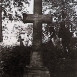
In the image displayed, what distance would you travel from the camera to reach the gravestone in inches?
510

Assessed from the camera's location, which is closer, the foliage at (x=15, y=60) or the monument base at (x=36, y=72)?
the monument base at (x=36, y=72)

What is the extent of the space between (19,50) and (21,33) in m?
1.38

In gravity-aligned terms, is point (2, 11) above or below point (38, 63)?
above

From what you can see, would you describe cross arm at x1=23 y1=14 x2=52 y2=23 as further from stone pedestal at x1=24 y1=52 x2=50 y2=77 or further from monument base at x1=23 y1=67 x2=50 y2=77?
monument base at x1=23 y1=67 x2=50 y2=77

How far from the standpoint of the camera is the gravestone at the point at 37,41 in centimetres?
1296

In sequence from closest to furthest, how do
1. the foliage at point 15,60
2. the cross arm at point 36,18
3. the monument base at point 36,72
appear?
the monument base at point 36,72 → the cross arm at point 36,18 → the foliage at point 15,60

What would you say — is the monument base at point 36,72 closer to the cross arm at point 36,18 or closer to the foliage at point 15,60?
the cross arm at point 36,18

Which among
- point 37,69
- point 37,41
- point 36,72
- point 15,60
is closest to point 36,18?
point 37,41

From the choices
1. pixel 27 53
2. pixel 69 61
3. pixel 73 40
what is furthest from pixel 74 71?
pixel 27 53

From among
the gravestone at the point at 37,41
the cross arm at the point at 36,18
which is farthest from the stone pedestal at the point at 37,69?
the cross arm at the point at 36,18

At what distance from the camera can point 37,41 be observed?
13.4 metres

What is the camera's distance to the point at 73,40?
16.1m

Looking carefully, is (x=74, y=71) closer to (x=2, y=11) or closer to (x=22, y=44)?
(x=22, y=44)

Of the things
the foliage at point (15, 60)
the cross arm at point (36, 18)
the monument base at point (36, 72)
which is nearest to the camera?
the monument base at point (36, 72)
